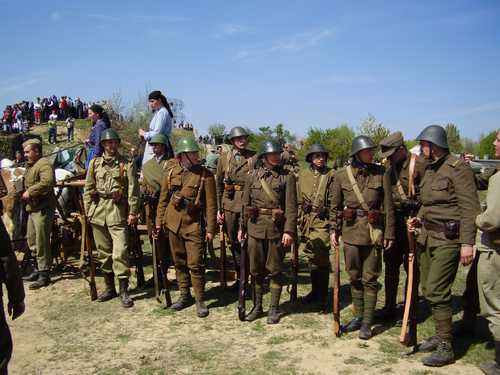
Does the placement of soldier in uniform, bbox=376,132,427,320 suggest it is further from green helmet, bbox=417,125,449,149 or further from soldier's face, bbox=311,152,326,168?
soldier's face, bbox=311,152,326,168

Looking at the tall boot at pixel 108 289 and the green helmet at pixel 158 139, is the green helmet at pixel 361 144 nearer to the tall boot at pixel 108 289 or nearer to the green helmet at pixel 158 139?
the green helmet at pixel 158 139

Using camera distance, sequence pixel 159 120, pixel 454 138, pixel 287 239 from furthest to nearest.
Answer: pixel 454 138 < pixel 159 120 < pixel 287 239

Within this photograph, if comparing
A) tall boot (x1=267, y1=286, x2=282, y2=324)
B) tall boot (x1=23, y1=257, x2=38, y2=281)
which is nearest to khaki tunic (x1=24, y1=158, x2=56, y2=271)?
tall boot (x1=23, y1=257, x2=38, y2=281)

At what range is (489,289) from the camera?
453 centimetres

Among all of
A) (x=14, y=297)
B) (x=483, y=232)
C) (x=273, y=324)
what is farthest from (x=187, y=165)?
(x=483, y=232)

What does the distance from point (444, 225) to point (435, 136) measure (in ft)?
3.26

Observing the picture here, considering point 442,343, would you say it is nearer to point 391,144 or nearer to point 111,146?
point 391,144

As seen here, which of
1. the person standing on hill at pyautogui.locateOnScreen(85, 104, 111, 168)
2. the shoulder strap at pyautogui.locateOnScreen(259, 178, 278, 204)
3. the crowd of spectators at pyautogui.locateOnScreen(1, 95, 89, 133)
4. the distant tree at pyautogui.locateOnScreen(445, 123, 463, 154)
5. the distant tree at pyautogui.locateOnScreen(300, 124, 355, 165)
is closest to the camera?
the shoulder strap at pyautogui.locateOnScreen(259, 178, 278, 204)

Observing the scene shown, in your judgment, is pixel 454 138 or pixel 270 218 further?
pixel 454 138

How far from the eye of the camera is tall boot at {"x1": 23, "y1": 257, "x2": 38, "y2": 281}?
Answer: 817 cm

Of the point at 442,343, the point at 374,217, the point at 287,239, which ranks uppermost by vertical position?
the point at 374,217

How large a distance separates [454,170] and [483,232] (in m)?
0.71

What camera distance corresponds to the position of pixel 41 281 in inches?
308

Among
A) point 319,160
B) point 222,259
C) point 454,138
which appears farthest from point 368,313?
point 454,138
